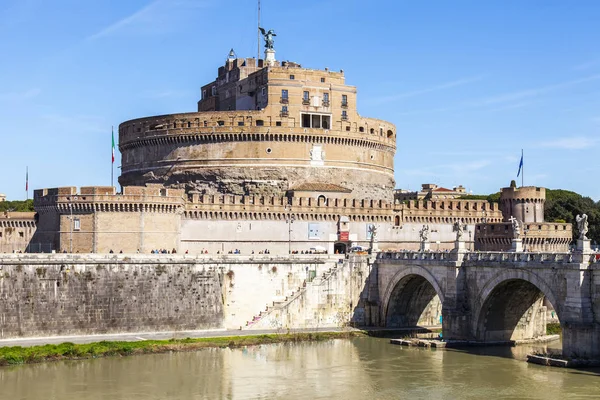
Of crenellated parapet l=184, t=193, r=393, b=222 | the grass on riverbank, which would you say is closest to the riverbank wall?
the grass on riverbank

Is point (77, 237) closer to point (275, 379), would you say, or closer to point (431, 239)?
point (275, 379)

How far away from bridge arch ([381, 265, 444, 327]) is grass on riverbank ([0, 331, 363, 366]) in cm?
565

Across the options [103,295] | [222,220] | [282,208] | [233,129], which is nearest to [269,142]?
[233,129]

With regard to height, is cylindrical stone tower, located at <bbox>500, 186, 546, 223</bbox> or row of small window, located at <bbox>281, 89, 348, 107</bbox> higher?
row of small window, located at <bbox>281, 89, 348, 107</bbox>

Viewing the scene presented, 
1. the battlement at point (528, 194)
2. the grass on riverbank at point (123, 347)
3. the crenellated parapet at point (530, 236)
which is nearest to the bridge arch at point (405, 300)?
the grass on riverbank at point (123, 347)

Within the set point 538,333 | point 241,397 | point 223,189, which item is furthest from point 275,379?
point 223,189

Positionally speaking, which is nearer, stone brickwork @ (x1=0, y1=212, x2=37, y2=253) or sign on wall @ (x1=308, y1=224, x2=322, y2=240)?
stone brickwork @ (x1=0, y1=212, x2=37, y2=253)

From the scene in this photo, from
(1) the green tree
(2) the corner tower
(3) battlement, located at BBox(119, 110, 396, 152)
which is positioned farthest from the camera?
(1) the green tree

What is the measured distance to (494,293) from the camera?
43531mm

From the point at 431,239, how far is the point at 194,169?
17.4 meters

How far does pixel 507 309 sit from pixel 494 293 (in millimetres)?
1777

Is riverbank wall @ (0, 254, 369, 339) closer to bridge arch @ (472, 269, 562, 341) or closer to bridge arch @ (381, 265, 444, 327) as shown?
bridge arch @ (381, 265, 444, 327)

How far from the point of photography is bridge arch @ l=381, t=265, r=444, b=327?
168ft

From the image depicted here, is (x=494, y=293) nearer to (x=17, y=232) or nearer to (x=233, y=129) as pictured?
(x=233, y=129)
